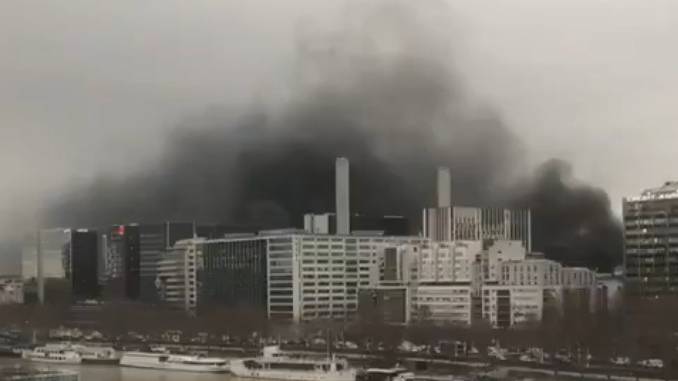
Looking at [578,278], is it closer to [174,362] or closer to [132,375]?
[174,362]

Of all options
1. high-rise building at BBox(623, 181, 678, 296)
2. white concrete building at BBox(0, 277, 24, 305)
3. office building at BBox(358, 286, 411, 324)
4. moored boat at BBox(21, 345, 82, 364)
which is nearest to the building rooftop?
high-rise building at BBox(623, 181, 678, 296)

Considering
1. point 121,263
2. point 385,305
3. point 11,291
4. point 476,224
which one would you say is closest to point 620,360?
point 385,305

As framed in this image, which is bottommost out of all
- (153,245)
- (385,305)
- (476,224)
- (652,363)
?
(652,363)

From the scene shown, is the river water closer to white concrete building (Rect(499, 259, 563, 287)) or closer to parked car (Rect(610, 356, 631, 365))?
parked car (Rect(610, 356, 631, 365))

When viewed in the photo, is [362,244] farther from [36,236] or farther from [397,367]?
[397,367]

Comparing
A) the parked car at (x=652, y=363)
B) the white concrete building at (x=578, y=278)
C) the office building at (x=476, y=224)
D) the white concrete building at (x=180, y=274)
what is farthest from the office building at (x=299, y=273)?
the parked car at (x=652, y=363)

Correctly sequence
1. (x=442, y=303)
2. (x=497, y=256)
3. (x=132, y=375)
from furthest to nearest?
(x=497, y=256)
(x=442, y=303)
(x=132, y=375)
